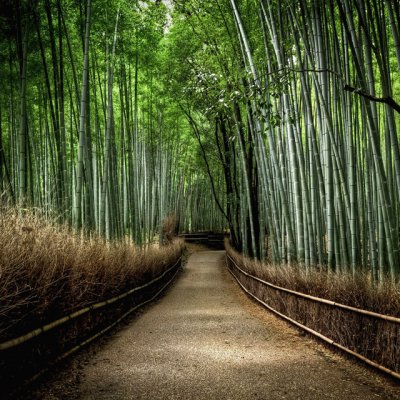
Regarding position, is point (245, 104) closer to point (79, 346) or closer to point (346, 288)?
point (346, 288)

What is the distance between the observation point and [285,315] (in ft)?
15.1

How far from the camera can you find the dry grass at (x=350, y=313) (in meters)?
2.48

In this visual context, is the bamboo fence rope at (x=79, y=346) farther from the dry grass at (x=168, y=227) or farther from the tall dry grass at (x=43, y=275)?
the dry grass at (x=168, y=227)

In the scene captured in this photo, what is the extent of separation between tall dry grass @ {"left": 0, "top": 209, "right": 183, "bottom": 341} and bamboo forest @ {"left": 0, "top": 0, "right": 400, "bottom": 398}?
0.02 m

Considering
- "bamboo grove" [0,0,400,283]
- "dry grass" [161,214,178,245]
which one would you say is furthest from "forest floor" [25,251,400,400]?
"dry grass" [161,214,178,245]

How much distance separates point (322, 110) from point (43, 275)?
332cm

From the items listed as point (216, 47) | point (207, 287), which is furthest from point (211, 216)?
point (216, 47)

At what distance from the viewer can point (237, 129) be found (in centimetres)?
685

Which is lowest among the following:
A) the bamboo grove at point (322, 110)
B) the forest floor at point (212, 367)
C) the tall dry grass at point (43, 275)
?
the forest floor at point (212, 367)

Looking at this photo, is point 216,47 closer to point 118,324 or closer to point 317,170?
point 317,170

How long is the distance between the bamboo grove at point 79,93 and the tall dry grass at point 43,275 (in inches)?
26.6

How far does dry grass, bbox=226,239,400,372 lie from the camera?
2.48 m

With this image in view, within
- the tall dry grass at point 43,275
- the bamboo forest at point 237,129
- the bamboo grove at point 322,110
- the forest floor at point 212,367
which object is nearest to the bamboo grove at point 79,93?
the bamboo forest at point 237,129

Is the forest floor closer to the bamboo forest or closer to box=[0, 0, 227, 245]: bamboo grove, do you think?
the bamboo forest
